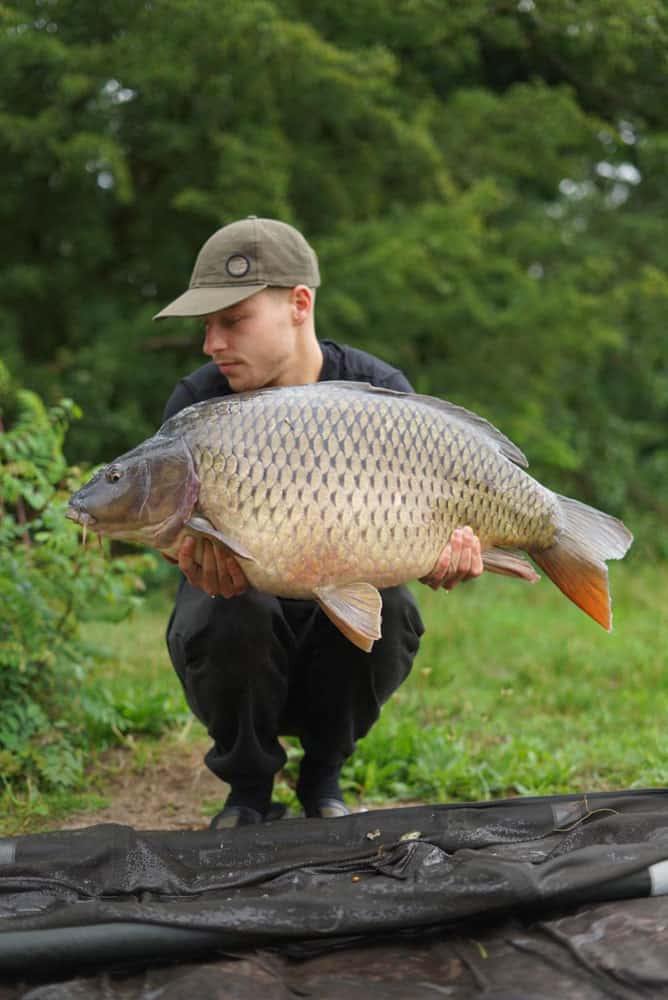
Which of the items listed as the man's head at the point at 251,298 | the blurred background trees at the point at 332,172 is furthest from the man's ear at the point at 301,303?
the blurred background trees at the point at 332,172

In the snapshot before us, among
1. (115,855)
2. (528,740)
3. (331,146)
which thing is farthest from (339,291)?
(115,855)

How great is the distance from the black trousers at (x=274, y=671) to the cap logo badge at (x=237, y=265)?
53cm

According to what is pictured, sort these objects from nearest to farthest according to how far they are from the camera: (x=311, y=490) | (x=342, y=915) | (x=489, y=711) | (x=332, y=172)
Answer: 1. (x=342, y=915)
2. (x=311, y=490)
3. (x=489, y=711)
4. (x=332, y=172)

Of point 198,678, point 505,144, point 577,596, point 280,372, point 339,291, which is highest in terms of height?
point 280,372

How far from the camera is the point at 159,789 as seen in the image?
7.47ft

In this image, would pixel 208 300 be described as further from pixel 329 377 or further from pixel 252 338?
pixel 329 377

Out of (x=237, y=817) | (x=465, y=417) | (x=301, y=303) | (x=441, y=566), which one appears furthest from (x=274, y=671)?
(x=301, y=303)

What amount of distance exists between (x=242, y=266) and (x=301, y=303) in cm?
13

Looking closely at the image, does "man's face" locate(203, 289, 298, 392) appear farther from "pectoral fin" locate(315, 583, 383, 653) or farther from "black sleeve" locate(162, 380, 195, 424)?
"pectoral fin" locate(315, 583, 383, 653)

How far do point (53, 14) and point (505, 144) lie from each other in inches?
89.5

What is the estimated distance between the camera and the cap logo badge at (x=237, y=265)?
1.90m

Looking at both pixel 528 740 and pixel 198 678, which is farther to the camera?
pixel 528 740

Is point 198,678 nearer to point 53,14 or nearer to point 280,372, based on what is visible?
point 280,372

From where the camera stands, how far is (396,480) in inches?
63.4
